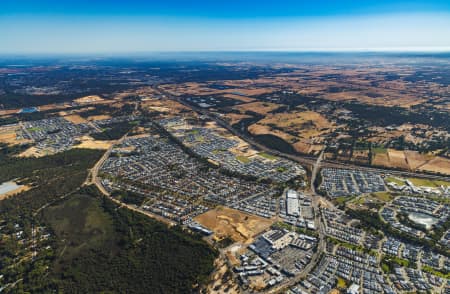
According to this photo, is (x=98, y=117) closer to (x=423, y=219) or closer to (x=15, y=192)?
(x=15, y=192)

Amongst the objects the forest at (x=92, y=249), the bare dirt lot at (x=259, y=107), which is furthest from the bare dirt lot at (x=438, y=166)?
the bare dirt lot at (x=259, y=107)

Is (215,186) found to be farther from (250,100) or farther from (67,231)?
(250,100)

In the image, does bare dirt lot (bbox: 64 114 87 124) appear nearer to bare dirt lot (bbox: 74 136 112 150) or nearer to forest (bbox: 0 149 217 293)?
bare dirt lot (bbox: 74 136 112 150)

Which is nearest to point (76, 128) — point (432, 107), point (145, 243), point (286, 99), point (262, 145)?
point (262, 145)

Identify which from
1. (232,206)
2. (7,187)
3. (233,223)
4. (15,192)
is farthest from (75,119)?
(233,223)

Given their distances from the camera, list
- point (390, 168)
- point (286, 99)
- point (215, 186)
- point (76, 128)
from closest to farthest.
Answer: point (215, 186) → point (390, 168) → point (76, 128) → point (286, 99)

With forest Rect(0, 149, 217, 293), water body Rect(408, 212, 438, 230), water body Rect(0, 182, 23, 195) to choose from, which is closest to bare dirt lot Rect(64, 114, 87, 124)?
water body Rect(0, 182, 23, 195)

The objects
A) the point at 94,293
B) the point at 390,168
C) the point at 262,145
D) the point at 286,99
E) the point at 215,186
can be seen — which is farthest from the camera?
the point at 286,99
